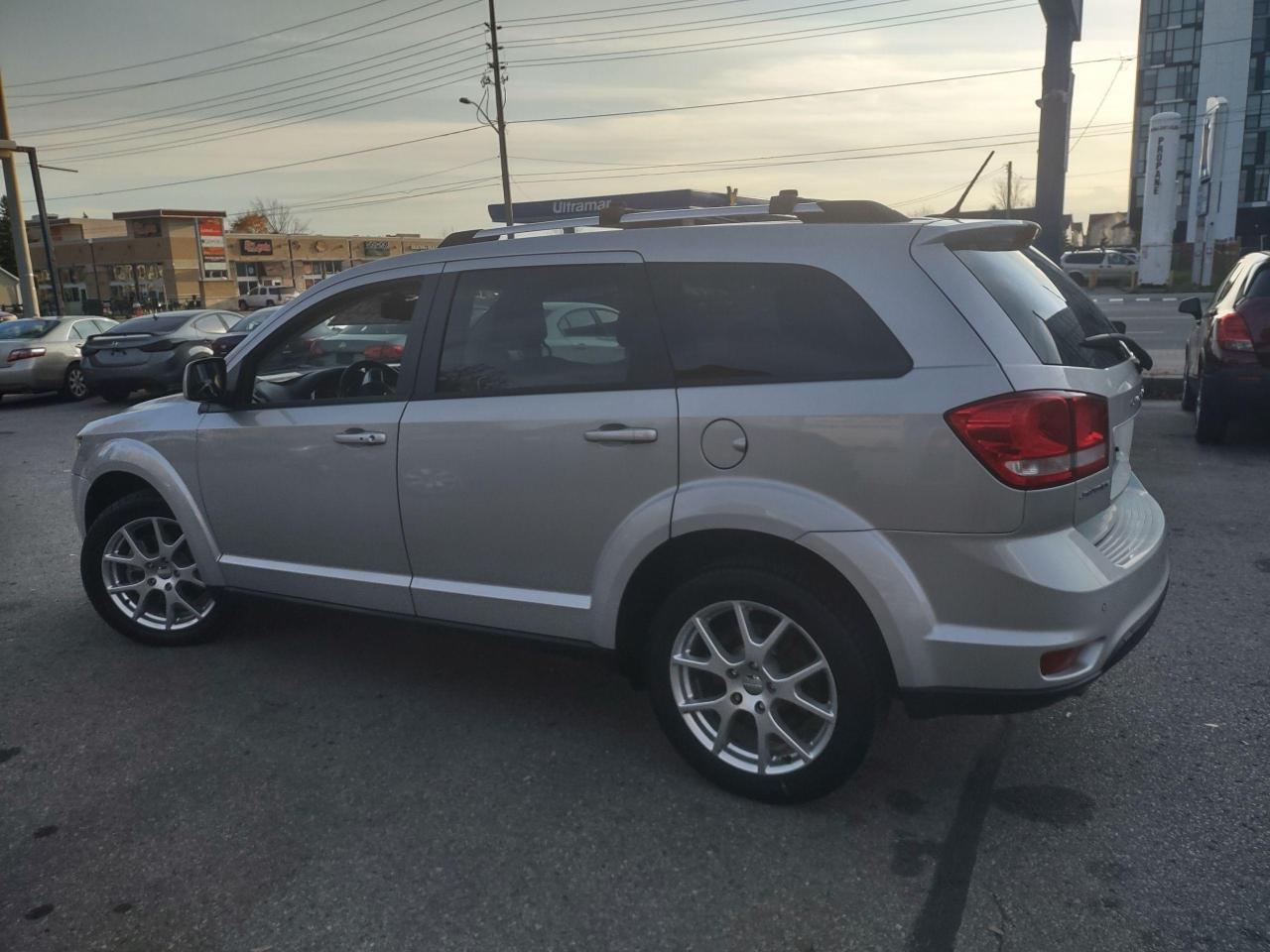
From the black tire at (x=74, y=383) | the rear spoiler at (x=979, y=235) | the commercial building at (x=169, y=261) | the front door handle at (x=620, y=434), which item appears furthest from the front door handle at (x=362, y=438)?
the commercial building at (x=169, y=261)

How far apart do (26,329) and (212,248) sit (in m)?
74.3

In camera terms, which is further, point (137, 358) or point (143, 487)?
point (137, 358)

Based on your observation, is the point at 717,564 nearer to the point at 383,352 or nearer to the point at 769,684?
the point at 769,684

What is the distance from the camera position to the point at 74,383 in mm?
16078

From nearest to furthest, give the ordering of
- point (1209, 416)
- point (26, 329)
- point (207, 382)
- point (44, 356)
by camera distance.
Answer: point (207, 382), point (1209, 416), point (44, 356), point (26, 329)

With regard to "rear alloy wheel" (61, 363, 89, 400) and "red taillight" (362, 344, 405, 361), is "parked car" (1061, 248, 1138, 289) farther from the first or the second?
"red taillight" (362, 344, 405, 361)

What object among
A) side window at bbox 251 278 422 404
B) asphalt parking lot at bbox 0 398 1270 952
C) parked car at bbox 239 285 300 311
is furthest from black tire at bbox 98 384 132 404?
parked car at bbox 239 285 300 311

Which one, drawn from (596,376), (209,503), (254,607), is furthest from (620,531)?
(254,607)

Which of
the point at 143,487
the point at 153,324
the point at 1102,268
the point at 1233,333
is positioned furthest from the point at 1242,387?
the point at 1102,268

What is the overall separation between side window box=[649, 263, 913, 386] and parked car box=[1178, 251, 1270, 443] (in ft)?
21.1

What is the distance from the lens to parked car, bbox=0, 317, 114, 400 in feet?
50.7

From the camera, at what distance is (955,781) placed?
3.29m

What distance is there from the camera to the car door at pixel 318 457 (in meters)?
3.79

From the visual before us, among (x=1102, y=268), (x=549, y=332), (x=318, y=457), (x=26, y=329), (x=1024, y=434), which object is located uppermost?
(x=549, y=332)
